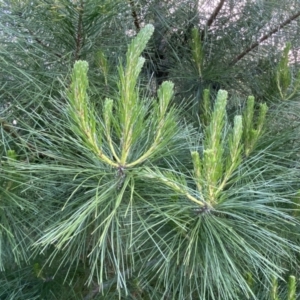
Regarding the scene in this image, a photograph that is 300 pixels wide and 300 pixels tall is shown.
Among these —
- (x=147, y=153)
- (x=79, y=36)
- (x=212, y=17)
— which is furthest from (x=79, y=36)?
(x=212, y=17)

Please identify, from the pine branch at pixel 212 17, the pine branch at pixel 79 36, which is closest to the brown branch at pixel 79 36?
the pine branch at pixel 79 36

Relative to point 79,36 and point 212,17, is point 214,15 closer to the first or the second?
point 212,17

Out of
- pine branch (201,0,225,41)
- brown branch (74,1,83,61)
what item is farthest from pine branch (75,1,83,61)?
pine branch (201,0,225,41)

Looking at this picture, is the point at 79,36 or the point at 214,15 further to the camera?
the point at 214,15

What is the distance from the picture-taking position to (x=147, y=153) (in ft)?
1.86

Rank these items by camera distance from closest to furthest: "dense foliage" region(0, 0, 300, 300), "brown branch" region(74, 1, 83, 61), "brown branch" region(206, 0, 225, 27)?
"dense foliage" region(0, 0, 300, 300), "brown branch" region(74, 1, 83, 61), "brown branch" region(206, 0, 225, 27)

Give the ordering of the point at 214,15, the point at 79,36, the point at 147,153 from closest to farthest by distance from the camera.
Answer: the point at 147,153, the point at 79,36, the point at 214,15

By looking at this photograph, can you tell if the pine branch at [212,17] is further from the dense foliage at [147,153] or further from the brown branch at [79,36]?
the brown branch at [79,36]

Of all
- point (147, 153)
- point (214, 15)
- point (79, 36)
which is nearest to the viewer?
point (147, 153)

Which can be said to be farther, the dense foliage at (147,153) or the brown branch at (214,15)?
the brown branch at (214,15)

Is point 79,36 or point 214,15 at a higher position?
point 214,15

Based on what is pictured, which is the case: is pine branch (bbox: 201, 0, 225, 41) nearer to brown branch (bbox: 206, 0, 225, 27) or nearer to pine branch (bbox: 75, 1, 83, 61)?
brown branch (bbox: 206, 0, 225, 27)

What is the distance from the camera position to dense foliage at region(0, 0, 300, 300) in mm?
558

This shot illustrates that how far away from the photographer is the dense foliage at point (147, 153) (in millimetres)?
558
